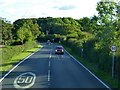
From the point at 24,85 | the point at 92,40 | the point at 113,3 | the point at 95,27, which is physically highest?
the point at 113,3

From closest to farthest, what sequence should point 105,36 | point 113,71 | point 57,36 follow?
point 113,71 → point 105,36 → point 57,36

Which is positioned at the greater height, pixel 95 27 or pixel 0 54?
pixel 95 27

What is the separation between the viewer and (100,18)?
92.3ft

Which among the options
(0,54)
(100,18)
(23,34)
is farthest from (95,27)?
(23,34)

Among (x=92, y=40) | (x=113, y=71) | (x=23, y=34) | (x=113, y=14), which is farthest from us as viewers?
(x=23, y=34)

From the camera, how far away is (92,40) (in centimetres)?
2256

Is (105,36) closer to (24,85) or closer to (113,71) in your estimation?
(113,71)

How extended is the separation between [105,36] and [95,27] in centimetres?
1171

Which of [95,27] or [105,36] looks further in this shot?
[95,27]

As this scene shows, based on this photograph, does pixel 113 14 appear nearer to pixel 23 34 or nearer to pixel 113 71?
pixel 113 71

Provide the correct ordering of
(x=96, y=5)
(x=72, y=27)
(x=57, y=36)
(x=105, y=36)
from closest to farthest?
1. (x=105, y=36)
2. (x=96, y=5)
3. (x=72, y=27)
4. (x=57, y=36)

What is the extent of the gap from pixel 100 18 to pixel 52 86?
65.7ft

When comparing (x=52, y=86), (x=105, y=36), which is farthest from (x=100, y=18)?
(x=52, y=86)

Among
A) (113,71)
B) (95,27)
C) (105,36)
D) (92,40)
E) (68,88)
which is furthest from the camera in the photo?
(95,27)
